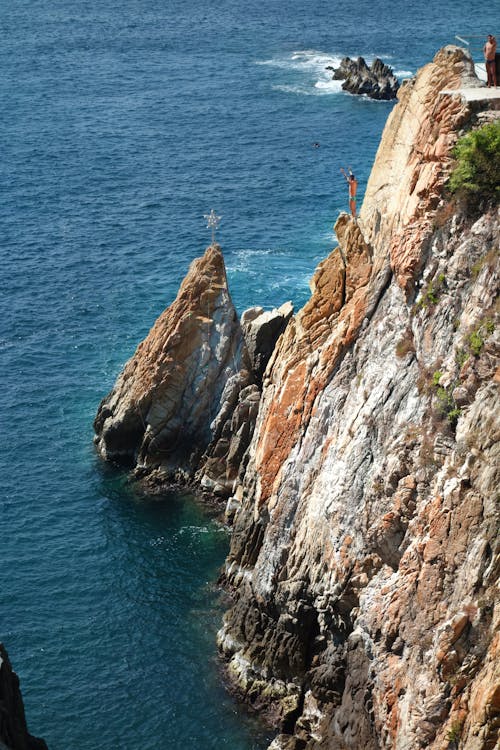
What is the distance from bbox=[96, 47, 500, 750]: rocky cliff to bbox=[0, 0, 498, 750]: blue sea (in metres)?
5.32

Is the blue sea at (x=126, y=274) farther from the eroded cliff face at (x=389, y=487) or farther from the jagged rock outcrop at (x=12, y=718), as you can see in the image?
the eroded cliff face at (x=389, y=487)

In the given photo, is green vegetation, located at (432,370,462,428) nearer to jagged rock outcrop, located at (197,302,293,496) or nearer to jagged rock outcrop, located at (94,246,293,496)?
jagged rock outcrop, located at (197,302,293,496)

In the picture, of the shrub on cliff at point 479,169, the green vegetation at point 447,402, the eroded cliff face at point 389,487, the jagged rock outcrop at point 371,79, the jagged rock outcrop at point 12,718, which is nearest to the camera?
the eroded cliff face at point 389,487

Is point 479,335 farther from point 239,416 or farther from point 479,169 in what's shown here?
point 239,416

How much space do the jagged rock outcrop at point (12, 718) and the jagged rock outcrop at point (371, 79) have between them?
12671 centimetres

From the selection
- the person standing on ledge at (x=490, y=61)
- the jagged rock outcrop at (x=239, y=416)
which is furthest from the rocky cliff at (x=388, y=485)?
the jagged rock outcrop at (x=239, y=416)

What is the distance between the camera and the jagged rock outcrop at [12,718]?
52.5 meters

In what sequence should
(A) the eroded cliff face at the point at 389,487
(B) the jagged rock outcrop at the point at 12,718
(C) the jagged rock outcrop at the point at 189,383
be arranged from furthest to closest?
(C) the jagged rock outcrop at the point at 189,383
(B) the jagged rock outcrop at the point at 12,718
(A) the eroded cliff face at the point at 389,487

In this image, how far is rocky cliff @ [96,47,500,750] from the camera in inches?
1913

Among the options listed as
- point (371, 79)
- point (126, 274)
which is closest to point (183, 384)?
point (126, 274)

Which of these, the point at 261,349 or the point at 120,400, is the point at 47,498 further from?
the point at 261,349

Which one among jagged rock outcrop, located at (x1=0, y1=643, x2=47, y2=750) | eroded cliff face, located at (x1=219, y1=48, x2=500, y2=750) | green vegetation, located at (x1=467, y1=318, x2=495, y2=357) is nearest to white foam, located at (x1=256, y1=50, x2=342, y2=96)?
eroded cliff face, located at (x1=219, y1=48, x2=500, y2=750)

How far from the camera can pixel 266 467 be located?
68.0 m

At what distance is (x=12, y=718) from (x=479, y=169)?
3462 centimetres
